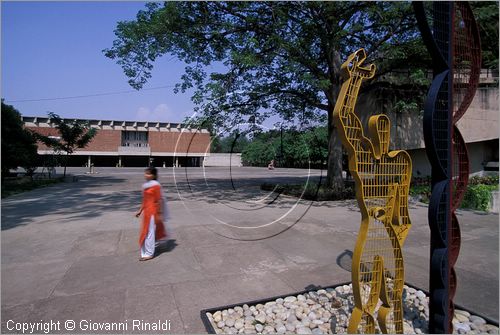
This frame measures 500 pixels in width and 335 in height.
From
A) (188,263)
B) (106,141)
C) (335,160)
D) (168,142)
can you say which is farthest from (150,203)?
(106,141)

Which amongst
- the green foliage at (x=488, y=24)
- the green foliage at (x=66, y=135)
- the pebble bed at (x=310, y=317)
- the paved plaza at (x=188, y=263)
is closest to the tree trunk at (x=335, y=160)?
the paved plaza at (x=188, y=263)

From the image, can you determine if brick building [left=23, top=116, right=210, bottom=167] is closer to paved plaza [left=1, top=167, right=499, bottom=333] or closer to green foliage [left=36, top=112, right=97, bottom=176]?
green foliage [left=36, top=112, right=97, bottom=176]

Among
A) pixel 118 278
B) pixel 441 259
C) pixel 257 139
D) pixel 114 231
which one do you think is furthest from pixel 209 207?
pixel 441 259

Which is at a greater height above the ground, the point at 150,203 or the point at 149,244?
the point at 150,203

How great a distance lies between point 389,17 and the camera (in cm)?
1162

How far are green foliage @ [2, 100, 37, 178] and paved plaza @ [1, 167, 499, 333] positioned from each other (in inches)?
372

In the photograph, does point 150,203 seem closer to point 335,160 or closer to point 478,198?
point 335,160

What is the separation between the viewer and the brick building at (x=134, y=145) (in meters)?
56.5

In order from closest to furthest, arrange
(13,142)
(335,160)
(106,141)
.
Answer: (335,160), (13,142), (106,141)

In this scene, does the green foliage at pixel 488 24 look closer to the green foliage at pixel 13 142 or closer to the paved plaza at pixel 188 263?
the paved plaza at pixel 188 263

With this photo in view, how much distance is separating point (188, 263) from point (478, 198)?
10.8 m

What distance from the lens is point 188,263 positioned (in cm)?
552

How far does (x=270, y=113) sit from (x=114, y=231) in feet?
35.8

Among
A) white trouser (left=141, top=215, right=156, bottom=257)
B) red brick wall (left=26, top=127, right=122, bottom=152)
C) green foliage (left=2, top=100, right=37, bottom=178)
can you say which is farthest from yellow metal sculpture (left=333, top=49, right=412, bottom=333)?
red brick wall (left=26, top=127, right=122, bottom=152)
